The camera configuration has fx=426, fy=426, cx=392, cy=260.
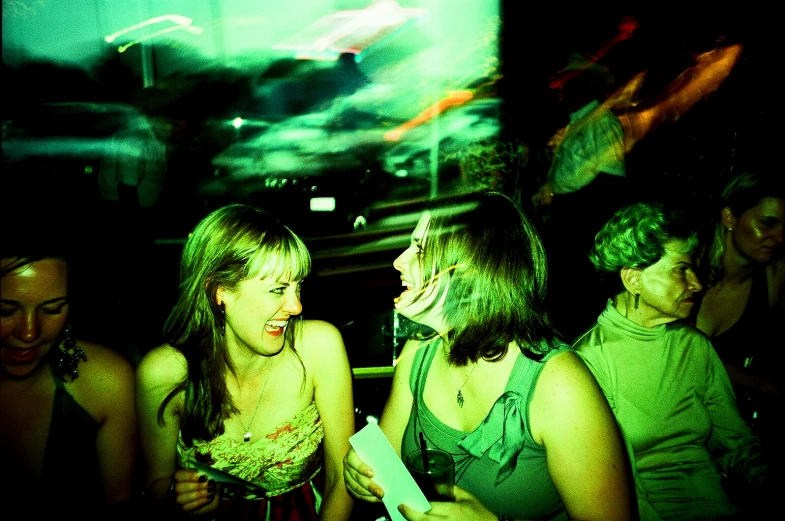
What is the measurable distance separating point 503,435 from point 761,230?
7.76 feet

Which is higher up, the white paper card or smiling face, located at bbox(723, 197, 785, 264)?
smiling face, located at bbox(723, 197, 785, 264)

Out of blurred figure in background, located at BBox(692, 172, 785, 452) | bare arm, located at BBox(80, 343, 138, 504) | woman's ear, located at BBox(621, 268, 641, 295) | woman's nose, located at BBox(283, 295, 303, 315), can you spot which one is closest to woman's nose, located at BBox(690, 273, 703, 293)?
woman's ear, located at BBox(621, 268, 641, 295)

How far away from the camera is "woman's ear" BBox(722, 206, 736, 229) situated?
2.78 meters

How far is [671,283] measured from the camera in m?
2.09

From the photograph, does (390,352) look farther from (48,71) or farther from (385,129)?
(385,129)

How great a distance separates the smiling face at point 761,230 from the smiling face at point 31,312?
3.77 metres

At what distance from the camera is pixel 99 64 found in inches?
240

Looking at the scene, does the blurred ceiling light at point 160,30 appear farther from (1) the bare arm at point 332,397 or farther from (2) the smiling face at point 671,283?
(2) the smiling face at point 671,283

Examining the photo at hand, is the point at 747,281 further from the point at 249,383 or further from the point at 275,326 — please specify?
the point at 249,383

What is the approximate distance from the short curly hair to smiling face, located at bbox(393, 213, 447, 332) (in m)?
1.09

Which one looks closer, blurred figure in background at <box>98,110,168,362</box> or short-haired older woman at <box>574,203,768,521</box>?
short-haired older woman at <box>574,203,768,521</box>

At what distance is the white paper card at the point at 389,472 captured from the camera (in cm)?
133

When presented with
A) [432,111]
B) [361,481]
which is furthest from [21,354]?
[432,111]

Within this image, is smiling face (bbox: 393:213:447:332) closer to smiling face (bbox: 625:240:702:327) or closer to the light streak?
smiling face (bbox: 625:240:702:327)
